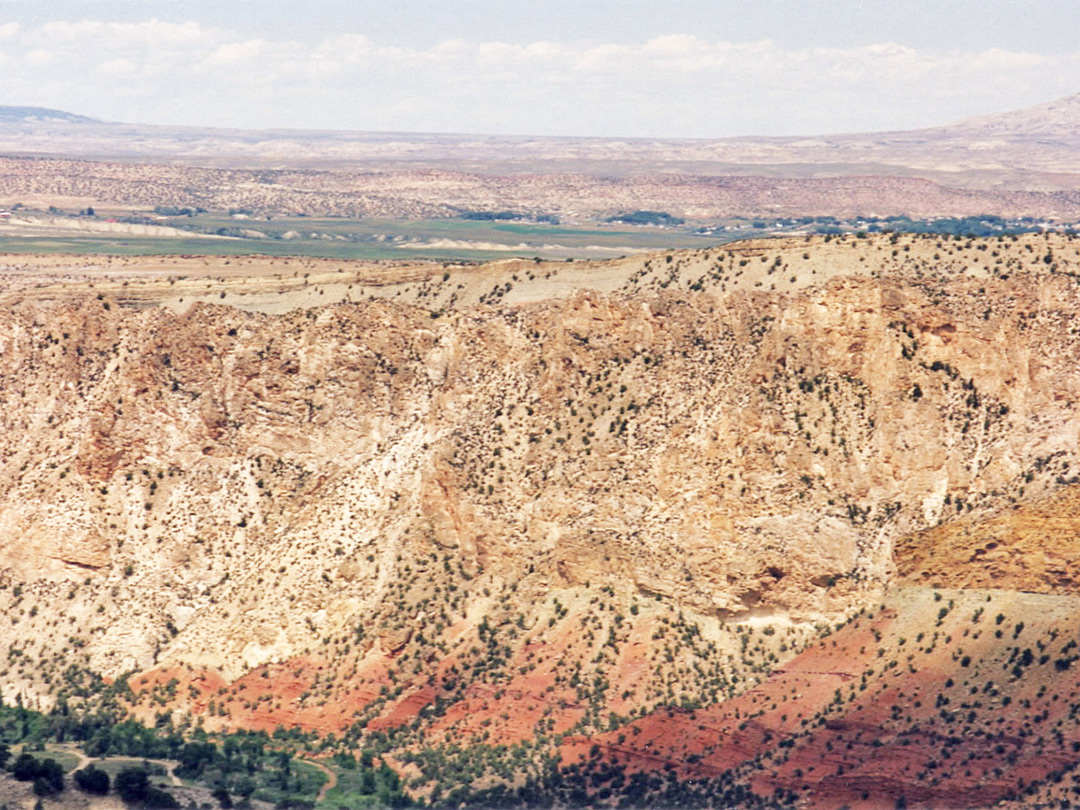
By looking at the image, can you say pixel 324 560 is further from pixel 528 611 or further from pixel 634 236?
pixel 634 236

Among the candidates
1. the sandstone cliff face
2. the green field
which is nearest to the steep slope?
the sandstone cliff face

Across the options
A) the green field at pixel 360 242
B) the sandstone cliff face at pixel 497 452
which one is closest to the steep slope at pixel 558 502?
the sandstone cliff face at pixel 497 452

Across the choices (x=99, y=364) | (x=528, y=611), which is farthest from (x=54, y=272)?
(x=528, y=611)

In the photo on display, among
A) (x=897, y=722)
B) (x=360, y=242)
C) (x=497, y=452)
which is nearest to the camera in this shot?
(x=897, y=722)

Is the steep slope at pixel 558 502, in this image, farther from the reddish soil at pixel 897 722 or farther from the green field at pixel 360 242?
the green field at pixel 360 242

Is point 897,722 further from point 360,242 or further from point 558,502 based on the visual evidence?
point 360,242

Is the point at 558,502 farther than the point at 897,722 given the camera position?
Yes

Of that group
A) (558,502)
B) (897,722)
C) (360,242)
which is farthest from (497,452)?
(360,242)

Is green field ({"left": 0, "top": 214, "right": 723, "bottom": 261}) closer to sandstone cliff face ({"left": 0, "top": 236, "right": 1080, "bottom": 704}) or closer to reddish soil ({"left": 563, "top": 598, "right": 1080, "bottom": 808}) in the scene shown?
sandstone cliff face ({"left": 0, "top": 236, "right": 1080, "bottom": 704})

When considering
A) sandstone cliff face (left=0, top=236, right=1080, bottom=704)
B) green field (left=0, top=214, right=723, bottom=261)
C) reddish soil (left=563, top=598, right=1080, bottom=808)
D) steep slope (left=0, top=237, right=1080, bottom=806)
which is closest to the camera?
reddish soil (left=563, top=598, right=1080, bottom=808)
